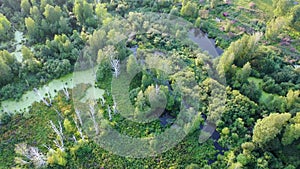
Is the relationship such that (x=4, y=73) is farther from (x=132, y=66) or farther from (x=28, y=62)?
(x=132, y=66)

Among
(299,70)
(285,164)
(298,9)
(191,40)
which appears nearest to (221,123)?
(285,164)

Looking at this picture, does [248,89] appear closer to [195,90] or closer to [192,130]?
[195,90]

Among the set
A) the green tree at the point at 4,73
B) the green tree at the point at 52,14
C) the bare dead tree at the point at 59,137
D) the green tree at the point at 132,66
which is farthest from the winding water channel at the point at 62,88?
the green tree at the point at 52,14

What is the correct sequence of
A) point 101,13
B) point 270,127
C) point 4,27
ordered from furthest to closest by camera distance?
point 101,13 → point 4,27 → point 270,127

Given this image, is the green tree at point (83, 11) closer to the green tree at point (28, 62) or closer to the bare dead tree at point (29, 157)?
the green tree at point (28, 62)

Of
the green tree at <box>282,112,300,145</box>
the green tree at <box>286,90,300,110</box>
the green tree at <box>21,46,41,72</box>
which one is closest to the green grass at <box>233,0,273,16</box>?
the green tree at <box>286,90,300,110</box>

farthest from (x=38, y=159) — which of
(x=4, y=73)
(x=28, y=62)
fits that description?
(x=28, y=62)

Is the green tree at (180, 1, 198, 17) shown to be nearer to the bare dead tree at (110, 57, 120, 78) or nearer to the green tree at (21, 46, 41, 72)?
the bare dead tree at (110, 57, 120, 78)
